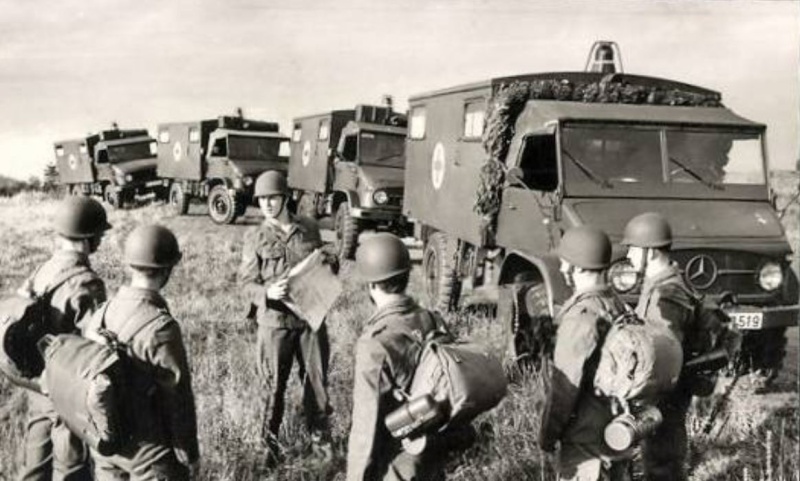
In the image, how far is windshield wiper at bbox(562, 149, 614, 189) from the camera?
543 cm

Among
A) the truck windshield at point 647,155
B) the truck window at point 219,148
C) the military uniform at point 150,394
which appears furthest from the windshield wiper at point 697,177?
the truck window at point 219,148

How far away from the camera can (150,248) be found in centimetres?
261

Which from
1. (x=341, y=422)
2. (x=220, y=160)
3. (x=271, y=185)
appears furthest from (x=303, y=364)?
(x=220, y=160)

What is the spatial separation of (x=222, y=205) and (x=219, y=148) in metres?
1.20

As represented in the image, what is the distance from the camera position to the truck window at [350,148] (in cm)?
1169

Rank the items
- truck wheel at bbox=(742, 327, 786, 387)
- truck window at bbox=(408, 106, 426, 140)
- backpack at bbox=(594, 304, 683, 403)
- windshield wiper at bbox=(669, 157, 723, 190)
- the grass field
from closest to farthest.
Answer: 1. backpack at bbox=(594, 304, 683, 403)
2. the grass field
3. truck wheel at bbox=(742, 327, 786, 387)
4. windshield wiper at bbox=(669, 157, 723, 190)
5. truck window at bbox=(408, 106, 426, 140)

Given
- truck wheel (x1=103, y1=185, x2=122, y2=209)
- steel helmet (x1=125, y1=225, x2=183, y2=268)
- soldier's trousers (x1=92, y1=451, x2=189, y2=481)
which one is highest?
steel helmet (x1=125, y1=225, x2=183, y2=268)

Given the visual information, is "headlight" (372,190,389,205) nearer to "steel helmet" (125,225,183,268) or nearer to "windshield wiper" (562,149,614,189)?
"windshield wiper" (562,149,614,189)

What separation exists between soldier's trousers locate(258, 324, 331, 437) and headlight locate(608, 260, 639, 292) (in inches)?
73.3

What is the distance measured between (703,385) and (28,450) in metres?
2.70

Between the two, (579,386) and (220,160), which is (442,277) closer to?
(579,386)

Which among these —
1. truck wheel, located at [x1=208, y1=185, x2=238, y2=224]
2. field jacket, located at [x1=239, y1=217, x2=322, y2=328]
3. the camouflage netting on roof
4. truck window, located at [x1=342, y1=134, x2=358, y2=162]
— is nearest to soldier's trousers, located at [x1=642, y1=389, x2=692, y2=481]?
field jacket, located at [x1=239, y1=217, x2=322, y2=328]

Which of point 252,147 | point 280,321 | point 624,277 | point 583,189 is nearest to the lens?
point 280,321

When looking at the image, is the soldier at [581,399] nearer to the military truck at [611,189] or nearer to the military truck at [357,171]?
the military truck at [611,189]
